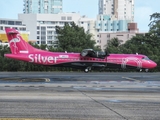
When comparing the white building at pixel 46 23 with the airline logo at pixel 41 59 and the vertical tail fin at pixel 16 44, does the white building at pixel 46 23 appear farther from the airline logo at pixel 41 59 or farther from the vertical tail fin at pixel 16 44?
the airline logo at pixel 41 59

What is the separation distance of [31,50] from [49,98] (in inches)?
1012

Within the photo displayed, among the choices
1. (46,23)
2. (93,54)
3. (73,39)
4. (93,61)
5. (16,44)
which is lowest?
(93,61)

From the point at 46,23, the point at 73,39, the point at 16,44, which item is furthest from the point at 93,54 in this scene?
the point at 46,23


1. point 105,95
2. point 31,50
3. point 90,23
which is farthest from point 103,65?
point 90,23

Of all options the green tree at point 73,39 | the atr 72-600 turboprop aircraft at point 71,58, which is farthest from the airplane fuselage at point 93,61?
the green tree at point 73,39

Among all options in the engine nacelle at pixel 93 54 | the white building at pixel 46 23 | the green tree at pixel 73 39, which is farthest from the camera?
the white building at pixel 46 23

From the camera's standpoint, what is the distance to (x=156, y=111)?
12.8m

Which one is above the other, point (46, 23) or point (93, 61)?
point (46, 23)

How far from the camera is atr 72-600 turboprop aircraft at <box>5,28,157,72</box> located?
40625 millimetres

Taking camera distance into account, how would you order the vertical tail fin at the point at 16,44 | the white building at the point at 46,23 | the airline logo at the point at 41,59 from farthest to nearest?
the white building at the point at 46,23
the vertical tail fin at the point at 16,44
the airline logo at the point at 41,59

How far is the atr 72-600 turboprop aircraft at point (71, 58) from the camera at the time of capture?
40625mm

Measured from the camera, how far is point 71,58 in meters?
41.7

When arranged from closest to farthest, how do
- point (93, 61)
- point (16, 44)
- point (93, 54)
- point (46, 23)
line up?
point (16, 44) < point (93, 54) < point (93, 61) < point (46, 23)

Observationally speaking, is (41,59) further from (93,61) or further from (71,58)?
(93,61)
